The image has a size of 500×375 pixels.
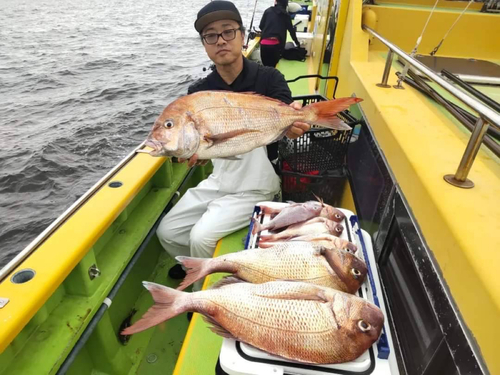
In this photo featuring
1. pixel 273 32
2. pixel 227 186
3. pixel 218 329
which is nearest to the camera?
pixel 218 329

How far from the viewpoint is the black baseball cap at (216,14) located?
2311mm

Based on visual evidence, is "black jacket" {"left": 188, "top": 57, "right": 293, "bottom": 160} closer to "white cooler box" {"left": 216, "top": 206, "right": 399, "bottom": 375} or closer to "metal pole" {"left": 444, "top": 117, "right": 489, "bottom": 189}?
"metal pole" {"left": 444, "top": 117, "right": 489, "bottom": 189}

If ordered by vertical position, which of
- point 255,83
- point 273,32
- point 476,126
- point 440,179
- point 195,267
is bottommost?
point 195,267

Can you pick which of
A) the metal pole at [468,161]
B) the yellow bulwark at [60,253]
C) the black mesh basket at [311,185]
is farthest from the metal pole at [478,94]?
the yellow bulwark at [60,253]

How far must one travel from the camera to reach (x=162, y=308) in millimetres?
1504

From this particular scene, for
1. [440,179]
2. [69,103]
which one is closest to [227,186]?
[440,179]

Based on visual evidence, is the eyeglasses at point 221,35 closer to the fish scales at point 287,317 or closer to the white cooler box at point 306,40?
the fish scales at point 287,317

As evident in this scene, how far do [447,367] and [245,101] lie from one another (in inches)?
64.5

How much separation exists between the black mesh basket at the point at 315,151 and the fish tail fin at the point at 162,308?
5.54 ft

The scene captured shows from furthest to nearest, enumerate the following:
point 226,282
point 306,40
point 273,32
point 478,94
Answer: point 306,40
point 273,32
point 478,94
point 226,282

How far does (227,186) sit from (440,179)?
1.57 metres

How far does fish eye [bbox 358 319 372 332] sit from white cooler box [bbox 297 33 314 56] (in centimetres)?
796

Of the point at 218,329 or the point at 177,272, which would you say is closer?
the point at 218,329

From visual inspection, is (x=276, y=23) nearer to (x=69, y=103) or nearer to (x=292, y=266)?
(x=69, y=103)
